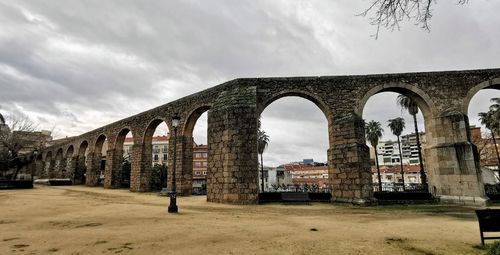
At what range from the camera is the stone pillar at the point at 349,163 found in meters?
12.1

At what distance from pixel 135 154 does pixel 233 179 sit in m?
11.0

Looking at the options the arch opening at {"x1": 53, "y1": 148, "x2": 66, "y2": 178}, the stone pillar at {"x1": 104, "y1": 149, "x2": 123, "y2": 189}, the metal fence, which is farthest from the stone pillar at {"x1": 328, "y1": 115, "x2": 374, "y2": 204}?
the arch opening at {"x1": 53, "y1": 148, "x2": 66, "y2": 178}

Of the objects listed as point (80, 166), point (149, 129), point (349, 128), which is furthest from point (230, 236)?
point (80, 166)

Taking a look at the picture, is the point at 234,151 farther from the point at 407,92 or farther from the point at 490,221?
the point at 490,221

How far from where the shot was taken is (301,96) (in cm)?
1410

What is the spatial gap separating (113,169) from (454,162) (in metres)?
23.3

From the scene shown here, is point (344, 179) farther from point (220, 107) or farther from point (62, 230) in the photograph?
point (62, 230)

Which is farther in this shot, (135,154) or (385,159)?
(385,159)

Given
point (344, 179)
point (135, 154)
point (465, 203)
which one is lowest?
point (465, 203)

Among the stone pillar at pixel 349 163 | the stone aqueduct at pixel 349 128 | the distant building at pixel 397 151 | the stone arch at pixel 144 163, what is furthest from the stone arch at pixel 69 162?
the distant building at pixel 397 151

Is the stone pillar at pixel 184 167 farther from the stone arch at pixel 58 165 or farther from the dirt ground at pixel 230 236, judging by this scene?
the stone arch at pixel 58 165

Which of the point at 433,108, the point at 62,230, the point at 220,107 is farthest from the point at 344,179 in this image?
the point at 62,230

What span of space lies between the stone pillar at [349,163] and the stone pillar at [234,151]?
3.73 meters

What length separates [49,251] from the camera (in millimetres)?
4512
